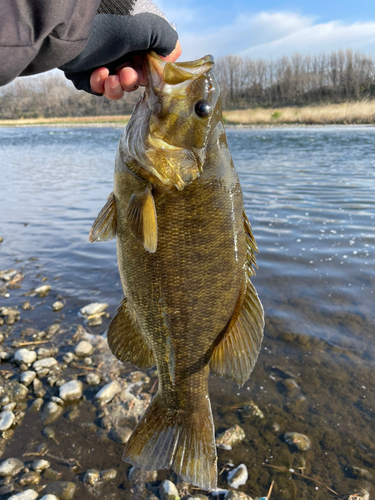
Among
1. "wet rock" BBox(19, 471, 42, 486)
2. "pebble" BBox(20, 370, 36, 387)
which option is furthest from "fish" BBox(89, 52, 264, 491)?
"pebble" BBox(20, 370, 36, 387)

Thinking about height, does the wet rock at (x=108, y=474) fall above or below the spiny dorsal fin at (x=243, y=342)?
below

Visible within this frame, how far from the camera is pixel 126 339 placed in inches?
90.6

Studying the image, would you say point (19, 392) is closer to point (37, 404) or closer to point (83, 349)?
point (37, 404)

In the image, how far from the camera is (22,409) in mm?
3463

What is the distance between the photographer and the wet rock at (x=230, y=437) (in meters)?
3.17

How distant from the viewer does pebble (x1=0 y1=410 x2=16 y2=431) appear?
10.6ft

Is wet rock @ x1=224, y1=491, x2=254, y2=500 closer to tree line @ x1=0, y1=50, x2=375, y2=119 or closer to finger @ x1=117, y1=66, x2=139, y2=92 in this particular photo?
finger @ x1=117, y1=66, x2=139, y2=92

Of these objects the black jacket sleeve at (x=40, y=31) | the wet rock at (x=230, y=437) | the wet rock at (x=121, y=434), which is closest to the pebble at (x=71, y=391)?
the wet rock at (x=121, y=434)

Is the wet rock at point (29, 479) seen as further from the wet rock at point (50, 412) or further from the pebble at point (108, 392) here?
the pebble at point (108, 392)

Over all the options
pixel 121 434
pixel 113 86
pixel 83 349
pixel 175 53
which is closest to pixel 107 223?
pixel 113 86

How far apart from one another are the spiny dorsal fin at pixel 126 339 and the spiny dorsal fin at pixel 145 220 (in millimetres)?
643

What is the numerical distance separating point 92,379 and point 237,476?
1723mm

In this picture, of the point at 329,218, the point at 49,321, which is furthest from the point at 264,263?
the point at 49,321

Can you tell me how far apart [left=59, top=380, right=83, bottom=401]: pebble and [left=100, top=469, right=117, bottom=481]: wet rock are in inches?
36.1
